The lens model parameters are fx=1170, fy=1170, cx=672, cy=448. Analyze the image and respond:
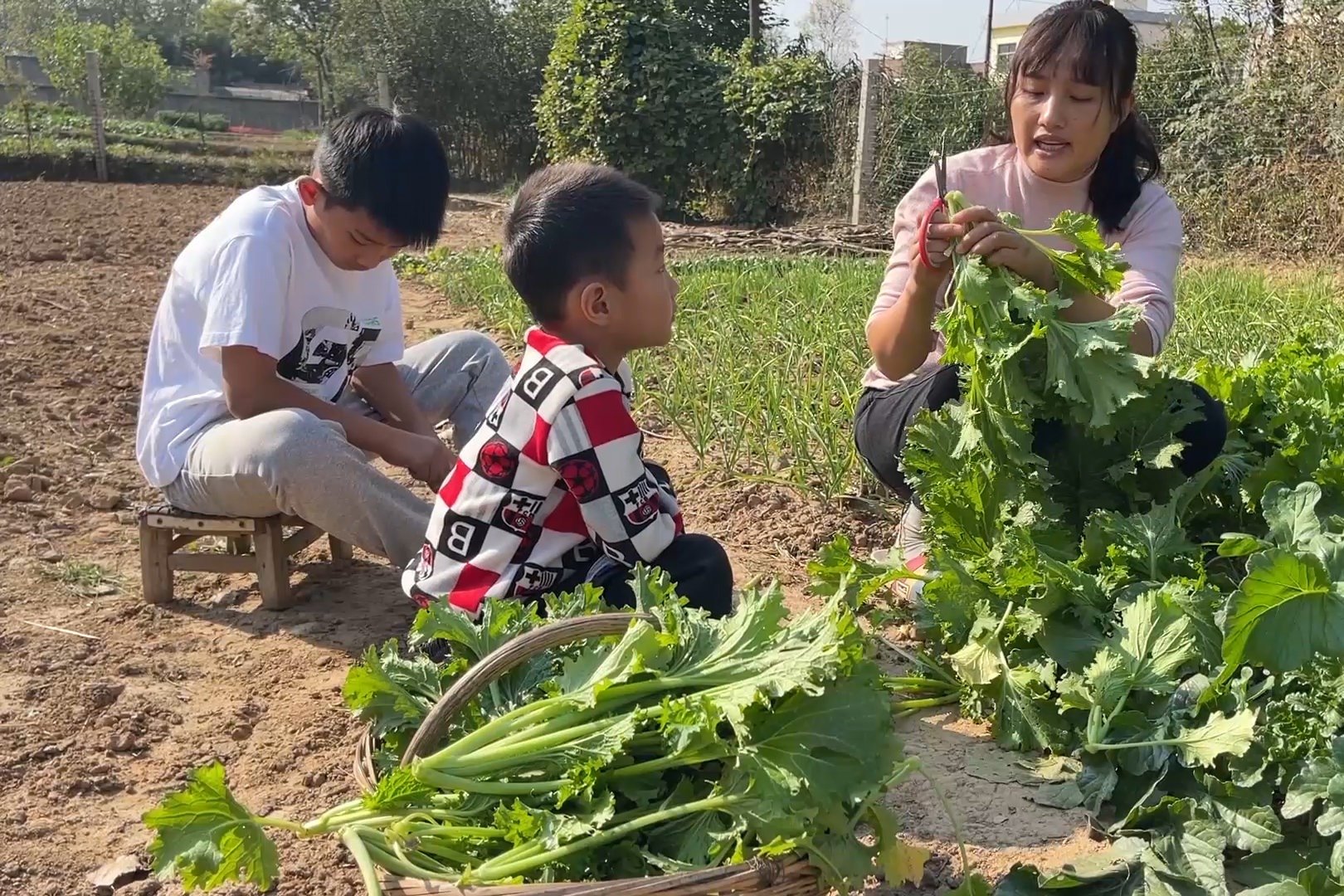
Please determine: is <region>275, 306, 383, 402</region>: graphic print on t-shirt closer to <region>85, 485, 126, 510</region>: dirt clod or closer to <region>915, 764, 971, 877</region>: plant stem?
<region>85, 485, 126, 510</region>: dirt clod

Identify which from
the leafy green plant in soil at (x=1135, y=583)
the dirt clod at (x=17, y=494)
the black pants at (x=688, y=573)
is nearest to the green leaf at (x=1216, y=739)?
the leafy green plant in soil at (x=1135, y=583)

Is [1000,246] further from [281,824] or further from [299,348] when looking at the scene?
[299,348]

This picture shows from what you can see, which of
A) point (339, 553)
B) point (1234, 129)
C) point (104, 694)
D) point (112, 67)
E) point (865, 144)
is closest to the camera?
point (104, 694)

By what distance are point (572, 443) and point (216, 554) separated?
1.34 m

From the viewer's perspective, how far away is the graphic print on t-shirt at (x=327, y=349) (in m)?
3.01

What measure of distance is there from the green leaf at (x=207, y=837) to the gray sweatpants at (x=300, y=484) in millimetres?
1203

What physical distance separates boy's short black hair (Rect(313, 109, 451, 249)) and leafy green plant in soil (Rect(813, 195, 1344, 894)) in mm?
1272

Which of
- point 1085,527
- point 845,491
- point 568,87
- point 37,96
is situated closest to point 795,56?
point 568,87

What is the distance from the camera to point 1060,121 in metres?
2.74

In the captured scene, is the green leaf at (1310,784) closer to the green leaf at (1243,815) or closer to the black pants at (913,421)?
the green leaf at (1243,815)

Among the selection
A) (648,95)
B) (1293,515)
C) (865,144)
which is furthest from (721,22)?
(1293,515)

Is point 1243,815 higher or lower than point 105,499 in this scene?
higher

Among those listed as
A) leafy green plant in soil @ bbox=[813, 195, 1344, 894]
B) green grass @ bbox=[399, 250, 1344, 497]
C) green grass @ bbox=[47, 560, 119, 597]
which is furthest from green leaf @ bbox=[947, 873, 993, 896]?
green grass @ bbox=[47, 560, 119, 597]

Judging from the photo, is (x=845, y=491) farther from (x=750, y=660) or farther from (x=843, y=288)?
(x=843, y=288)
